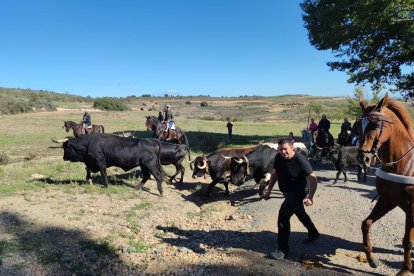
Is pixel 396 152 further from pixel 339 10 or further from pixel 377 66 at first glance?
pixel 377 66

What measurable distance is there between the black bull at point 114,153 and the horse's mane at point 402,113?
7248 millimetres

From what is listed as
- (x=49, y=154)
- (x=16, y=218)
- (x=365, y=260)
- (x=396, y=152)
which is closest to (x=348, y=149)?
(x=365, y=260)

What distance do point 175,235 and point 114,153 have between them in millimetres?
4351

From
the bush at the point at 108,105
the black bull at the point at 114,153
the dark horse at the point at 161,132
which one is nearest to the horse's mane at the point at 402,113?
the black bull at the point at 114,153

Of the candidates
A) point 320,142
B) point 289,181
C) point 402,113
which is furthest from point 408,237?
point 320,142

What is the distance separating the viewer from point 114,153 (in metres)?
11.4

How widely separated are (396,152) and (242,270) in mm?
2899

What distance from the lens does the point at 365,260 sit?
635 cm

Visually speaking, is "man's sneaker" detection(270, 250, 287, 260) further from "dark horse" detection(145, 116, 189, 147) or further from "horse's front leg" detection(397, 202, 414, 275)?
"dark horse" detection(145, 116, 189, 147)

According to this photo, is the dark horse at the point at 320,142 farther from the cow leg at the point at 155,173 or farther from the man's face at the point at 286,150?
the man's face at the point at 286,150

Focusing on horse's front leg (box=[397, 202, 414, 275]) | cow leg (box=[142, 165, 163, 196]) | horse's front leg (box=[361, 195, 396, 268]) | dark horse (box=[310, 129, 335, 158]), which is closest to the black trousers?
horse's front leg (box=[361, 195, 396, 268])

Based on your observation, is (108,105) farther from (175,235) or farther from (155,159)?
(175,235)

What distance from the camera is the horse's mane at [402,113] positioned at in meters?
5.42

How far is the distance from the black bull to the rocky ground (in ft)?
2.71
